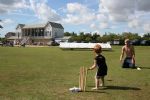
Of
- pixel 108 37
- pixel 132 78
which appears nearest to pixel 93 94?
pixel 132 78

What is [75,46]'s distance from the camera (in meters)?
61.2

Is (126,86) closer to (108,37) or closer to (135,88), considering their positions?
(135,88)

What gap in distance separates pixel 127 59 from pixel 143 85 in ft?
24.8

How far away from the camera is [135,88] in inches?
493

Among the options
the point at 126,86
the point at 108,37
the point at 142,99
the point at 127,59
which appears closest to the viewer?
the point at 142,99

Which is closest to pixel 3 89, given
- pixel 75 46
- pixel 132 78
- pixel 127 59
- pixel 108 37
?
pixel 132 78

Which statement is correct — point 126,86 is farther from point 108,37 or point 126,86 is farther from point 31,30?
point 31,30

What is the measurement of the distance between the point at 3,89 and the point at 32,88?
966 millimetres

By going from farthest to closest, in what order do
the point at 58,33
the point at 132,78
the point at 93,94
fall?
→ the point at 58,33, the point at 132,78, the point at 93,94

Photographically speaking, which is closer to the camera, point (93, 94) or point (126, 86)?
point (93, 94)

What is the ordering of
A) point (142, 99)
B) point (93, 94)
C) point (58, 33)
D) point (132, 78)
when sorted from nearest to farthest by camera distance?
point (142, 99) → point (93, 94) → point (132, 78) → point (58, 33)

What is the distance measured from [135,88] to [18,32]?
14716cm

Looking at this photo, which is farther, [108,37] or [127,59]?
[108,37]

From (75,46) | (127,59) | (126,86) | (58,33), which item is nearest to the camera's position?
(126,86)
